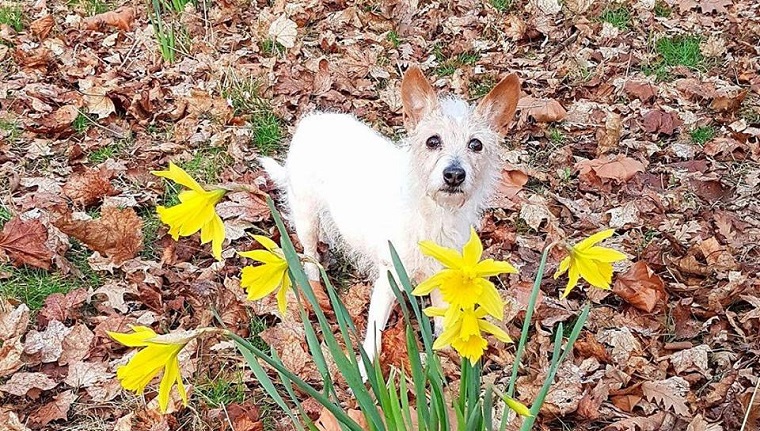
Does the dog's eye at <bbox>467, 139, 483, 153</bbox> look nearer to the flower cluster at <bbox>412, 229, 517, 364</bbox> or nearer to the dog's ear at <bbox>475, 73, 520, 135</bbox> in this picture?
the dog's ear at <bbox>475, 73, 520, 135</bbox>

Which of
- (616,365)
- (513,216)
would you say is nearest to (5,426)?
(616,365)

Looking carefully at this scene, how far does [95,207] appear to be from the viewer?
12.0 ft

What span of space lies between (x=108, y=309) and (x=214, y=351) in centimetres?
51

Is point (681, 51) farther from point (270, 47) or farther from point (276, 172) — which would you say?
point (276, 172)

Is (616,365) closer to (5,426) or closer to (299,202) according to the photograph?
(299,202)

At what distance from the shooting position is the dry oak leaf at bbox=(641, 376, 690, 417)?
2.60 m

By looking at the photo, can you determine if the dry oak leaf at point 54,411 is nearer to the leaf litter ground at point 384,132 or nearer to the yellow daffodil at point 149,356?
the leaf litter ground at point 384,132

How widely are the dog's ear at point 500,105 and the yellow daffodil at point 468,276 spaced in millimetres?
1329

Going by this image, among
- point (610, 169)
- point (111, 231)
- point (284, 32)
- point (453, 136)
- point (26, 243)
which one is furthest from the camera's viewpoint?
point (284, 32)

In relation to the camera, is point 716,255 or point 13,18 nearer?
point 716,255

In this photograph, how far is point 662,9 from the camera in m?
5.71

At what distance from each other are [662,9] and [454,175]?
13.1 feet

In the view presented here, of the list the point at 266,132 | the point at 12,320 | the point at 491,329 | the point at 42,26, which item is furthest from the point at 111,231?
the point at 42,26

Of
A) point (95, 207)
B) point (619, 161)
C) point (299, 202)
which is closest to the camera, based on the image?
point (299, 202)
